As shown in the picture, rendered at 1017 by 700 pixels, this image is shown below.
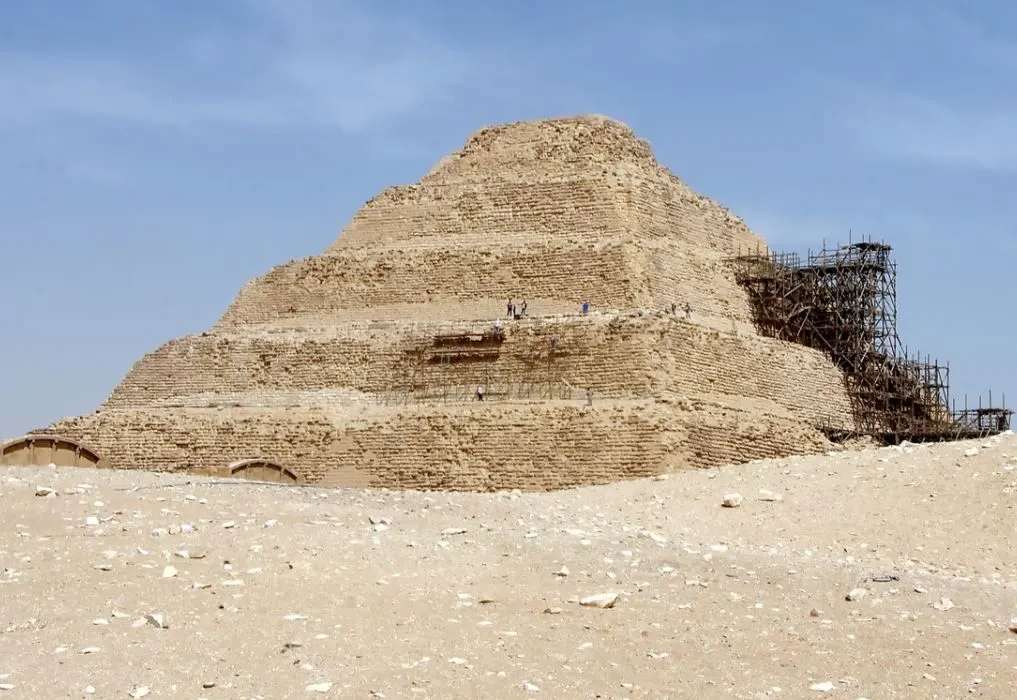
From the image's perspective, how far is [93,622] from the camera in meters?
14.6

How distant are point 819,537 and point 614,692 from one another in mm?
9705

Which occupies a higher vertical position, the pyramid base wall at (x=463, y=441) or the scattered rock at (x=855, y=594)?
the pyramid base wall at (x=463, y=441)

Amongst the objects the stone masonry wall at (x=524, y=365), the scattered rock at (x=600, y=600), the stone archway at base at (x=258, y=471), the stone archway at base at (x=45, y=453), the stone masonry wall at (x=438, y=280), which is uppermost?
the stone masonry wall at (x=438, y=280)

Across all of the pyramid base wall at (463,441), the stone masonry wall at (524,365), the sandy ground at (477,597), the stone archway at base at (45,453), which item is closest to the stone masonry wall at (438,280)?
the stone masonry wall at (524,365)

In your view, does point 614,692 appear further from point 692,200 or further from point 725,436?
point 692,200

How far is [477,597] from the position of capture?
16.1 m

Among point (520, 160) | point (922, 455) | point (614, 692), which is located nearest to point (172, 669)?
point (614, 692)

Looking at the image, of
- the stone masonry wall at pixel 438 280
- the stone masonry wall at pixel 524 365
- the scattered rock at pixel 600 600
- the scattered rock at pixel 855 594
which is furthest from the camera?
the stone masonry wall at pixel 438 280

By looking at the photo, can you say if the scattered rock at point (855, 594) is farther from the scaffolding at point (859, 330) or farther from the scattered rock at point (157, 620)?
the scaffolding at point (859, 330)

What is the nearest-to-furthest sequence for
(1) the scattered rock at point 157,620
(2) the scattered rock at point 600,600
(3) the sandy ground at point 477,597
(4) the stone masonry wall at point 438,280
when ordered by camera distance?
(3) the sandy ground at point 477,597, (1) the scattered rock at point 157,620, (2) the scattered rock at point 600,600, (4) the stone masonry wall at point 438,280

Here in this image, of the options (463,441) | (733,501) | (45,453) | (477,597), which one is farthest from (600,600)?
(463,441)

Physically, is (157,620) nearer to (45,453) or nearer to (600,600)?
(600,600)

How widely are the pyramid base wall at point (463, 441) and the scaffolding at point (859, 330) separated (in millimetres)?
6099

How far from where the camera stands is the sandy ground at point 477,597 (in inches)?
535
